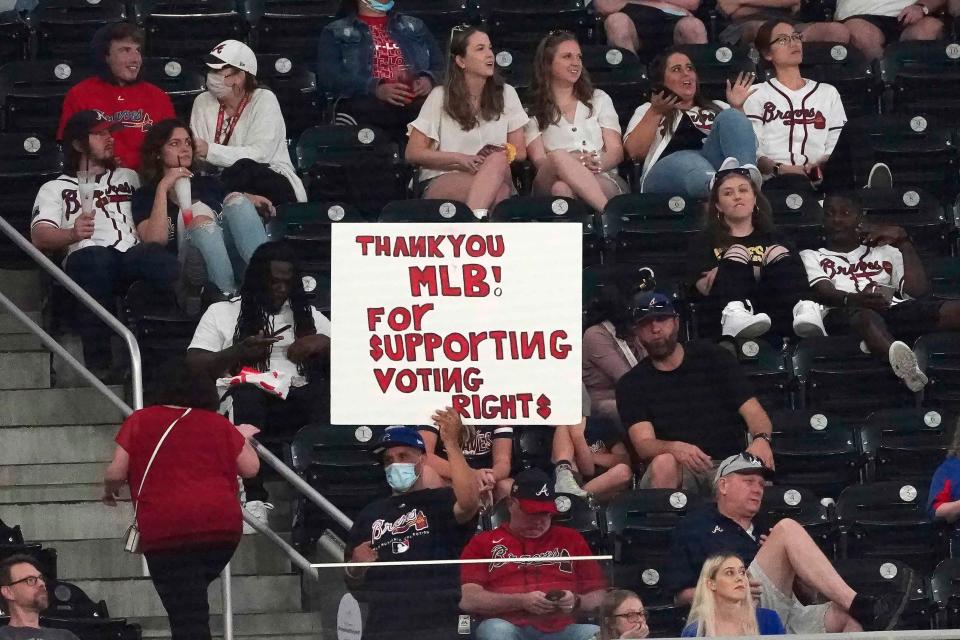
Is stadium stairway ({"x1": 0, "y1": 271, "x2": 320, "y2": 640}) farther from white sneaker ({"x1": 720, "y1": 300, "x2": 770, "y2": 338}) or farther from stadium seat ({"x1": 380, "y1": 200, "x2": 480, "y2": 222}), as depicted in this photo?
white sneaker ({"x1": 720, "y1": 300, "x2": 770, "y2": 338})

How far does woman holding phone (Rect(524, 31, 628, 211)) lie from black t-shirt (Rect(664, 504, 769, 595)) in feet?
6.43

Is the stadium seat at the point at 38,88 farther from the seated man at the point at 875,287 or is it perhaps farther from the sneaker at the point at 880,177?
the sneaker at the point at 880,177

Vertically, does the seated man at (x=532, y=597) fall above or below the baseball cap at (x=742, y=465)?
below

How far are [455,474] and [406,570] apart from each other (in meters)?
1.07


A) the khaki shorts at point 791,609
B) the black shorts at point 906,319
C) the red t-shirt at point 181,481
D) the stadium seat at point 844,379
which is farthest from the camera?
the black shorts at point 906,319

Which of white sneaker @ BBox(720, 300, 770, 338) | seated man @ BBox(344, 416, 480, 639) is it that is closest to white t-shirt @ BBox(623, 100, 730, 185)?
white sneaker @ BBox(720, 300, 770, 338)

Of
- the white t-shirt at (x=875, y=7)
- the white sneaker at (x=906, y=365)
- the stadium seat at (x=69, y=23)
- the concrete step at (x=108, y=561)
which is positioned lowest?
the concrete step at (x=108, y=561)

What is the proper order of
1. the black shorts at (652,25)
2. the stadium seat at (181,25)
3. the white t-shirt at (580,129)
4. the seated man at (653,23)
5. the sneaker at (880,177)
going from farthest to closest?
1. the black shorts at (652,25)
2. the seated man at (653,23)
3. the stadium seat at (181,25)
4. the sneaker at (880,177)
5. the white t-shirt at (580,129)

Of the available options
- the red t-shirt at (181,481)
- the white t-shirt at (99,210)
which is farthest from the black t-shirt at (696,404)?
the white t-shirt at (99,210)

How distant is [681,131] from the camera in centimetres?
910

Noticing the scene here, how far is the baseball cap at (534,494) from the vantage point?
7.11 meters

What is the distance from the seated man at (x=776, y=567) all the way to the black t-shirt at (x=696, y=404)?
0.54 m

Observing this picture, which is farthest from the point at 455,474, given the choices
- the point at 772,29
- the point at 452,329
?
the point at 772,29

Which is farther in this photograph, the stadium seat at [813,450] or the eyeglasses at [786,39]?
Result: the eyeglasses at [786,39]
